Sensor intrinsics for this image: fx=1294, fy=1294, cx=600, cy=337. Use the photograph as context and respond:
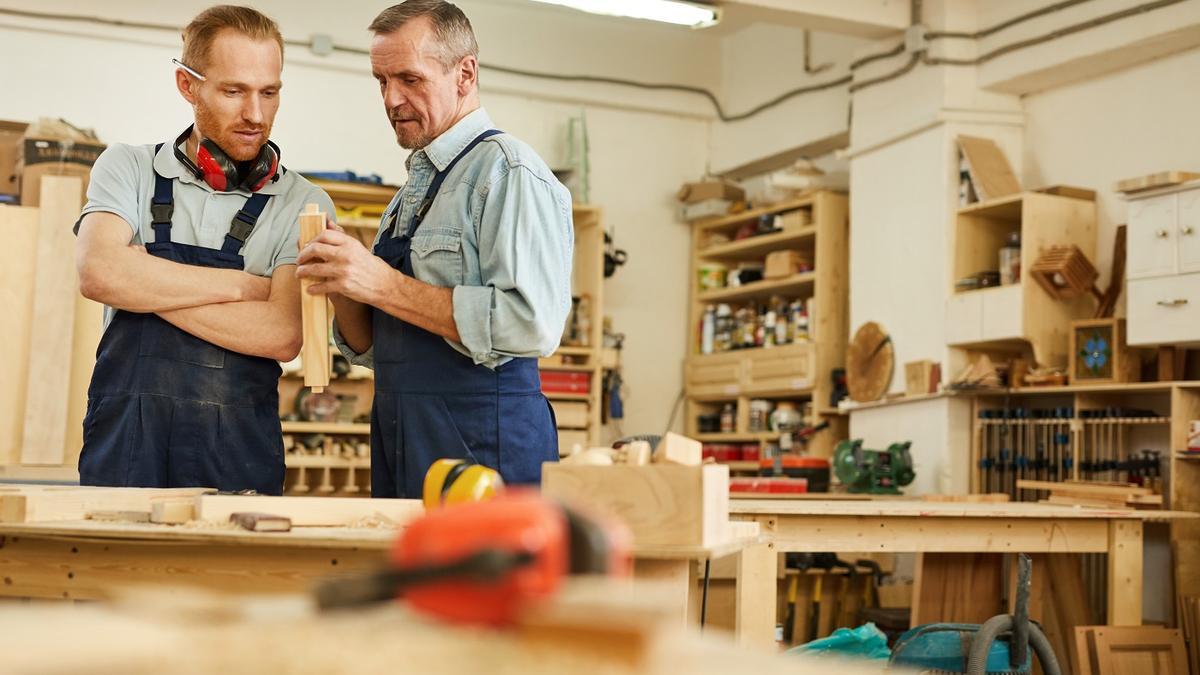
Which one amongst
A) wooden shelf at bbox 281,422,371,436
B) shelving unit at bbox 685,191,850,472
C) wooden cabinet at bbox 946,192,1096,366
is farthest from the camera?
shelving unit at bbox 685,191,850,472

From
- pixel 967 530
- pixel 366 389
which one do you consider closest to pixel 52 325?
pixel 366 389

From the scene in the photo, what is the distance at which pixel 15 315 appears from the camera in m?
5.48

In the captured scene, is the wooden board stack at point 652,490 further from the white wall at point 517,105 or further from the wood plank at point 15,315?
the white wall at point 517,105

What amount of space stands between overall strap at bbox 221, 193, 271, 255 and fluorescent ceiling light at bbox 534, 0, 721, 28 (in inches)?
149

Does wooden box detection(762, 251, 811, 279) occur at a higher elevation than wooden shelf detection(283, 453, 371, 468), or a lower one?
higher

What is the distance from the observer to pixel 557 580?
845 mm

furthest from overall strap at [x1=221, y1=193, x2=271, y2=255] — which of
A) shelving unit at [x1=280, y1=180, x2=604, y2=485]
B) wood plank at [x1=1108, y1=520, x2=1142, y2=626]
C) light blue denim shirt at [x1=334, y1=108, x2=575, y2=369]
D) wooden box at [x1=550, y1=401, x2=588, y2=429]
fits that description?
wooden box at [x1=550, y1=401, x2=588, y2=429]

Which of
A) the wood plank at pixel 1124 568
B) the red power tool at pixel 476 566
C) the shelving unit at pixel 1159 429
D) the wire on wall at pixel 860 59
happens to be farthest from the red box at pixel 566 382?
the red power tool at pixel 476 566

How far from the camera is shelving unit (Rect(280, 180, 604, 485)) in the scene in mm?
7047

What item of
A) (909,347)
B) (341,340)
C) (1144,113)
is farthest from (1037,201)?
(341,340)

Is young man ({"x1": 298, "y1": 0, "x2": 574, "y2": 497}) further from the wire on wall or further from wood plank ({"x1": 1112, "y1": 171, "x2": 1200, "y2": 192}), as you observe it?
the wire on wall

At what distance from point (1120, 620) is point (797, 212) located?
3.91 meters

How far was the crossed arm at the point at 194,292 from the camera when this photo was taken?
256 cm

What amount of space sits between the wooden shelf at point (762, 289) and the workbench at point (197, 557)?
5.92 metres
